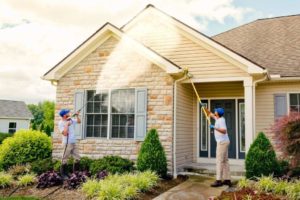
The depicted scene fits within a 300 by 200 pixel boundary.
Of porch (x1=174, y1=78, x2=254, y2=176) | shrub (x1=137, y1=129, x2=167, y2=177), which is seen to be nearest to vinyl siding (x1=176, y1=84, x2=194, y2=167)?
porch (x1=174, y1=78, x2=254, y2=176)

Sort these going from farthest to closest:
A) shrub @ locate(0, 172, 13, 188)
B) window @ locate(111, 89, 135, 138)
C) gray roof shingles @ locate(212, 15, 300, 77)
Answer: gray roof shingles @ locate(212, 15, 300, 77) → window @ locate(111, 89, 135, 138) → shrub @ locate(0, 172, 13, 188)

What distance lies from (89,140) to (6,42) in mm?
22788

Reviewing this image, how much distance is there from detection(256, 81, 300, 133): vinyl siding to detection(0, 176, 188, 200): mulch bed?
3.93 meters

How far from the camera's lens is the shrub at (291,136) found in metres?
6.09

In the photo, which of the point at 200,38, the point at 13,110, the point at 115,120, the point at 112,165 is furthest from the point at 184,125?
the point at 13,110

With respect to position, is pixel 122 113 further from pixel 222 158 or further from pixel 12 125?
pixel 12 125

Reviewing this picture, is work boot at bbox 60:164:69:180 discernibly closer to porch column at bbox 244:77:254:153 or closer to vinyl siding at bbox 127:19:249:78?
vinyl siding at bbox 127:19:249:78

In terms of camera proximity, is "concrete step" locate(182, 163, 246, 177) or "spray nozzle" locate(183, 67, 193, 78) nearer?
"concrete step" locate(182, 163, 246, 177)

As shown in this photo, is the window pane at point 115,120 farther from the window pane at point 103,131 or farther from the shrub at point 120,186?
the shrub at point 120,186

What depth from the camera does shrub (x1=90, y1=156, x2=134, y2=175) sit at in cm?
805

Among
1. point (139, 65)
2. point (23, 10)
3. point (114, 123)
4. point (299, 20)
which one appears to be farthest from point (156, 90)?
point (299, 20)

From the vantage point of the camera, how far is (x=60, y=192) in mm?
7207

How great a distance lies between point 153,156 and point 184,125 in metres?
2.32

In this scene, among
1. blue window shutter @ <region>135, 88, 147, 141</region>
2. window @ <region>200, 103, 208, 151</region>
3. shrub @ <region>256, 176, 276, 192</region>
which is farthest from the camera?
window @ <region>200, 103, 208, 151</region>
